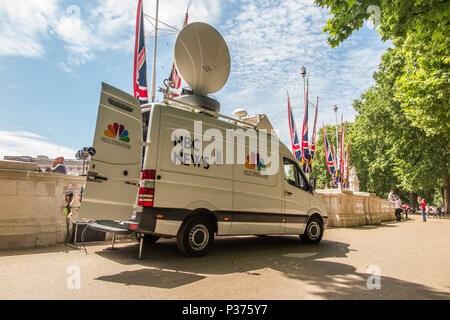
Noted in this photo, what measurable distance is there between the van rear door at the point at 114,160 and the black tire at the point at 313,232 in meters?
4.97

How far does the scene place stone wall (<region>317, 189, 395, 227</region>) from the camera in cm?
1325

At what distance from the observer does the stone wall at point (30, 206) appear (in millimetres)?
5746

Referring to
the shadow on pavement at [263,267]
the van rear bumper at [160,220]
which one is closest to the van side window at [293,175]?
the shadow on pavement at [263,267]


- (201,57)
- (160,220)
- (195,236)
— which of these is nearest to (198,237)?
(195,236)

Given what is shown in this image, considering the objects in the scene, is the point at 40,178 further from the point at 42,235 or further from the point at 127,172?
the point at 127,172

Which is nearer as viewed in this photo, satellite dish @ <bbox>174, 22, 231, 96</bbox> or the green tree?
the green tree

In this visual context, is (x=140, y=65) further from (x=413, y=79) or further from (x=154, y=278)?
(x=413, y=79)

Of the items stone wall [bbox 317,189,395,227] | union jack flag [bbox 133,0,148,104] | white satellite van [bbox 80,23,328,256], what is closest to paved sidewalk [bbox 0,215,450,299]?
white satellite van [bbox 80,23,328,256]

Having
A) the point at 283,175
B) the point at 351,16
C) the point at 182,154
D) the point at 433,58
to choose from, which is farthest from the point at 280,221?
the point at 433,58

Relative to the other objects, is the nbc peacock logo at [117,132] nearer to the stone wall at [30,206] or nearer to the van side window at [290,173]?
the stone wall at [30,206]

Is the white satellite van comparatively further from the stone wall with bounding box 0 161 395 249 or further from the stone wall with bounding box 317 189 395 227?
the stone wall with bounding box 317 189 395 227

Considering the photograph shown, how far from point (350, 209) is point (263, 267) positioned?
1064 centimetres

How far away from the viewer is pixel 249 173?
21.3 feet
